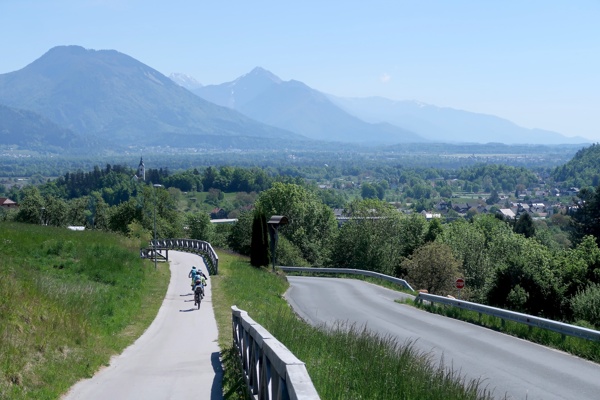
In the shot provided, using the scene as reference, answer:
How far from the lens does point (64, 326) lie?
46.8ft

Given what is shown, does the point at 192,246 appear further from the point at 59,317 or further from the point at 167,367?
the point at 167,367

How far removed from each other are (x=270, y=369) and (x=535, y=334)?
12.0m

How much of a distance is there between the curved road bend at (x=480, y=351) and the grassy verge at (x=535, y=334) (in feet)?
1.05

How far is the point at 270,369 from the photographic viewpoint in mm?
8234

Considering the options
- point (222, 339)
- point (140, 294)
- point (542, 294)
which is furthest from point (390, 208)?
point (222, 339)

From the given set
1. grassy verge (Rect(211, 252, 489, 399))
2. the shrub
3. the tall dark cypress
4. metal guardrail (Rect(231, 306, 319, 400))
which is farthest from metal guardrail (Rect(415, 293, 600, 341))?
the tall dark cypress

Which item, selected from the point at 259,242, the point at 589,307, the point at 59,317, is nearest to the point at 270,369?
the point at 59,317

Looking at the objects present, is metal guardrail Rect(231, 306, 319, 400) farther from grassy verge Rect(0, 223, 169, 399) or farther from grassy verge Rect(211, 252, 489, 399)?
grassy verge Rect(0, 223, 169, 399)

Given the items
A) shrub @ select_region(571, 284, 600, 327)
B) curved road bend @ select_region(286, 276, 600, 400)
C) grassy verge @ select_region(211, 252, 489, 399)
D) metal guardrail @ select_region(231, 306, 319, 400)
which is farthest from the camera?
shrub @ select_region(571, 284, 600, 327)

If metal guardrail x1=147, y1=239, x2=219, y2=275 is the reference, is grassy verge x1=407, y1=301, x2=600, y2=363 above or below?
above

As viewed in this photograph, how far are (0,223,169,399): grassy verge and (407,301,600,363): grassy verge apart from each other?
31.7ft

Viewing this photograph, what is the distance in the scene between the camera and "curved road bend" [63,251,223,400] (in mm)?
11484

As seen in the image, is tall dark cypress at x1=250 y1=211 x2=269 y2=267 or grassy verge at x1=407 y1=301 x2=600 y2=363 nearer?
grassy verge at x1=407 y1=301 x2=600 y2=363

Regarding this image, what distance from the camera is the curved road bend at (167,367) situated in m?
11.5
